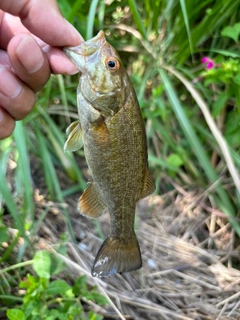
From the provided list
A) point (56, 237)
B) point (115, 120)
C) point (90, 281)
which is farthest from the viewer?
point (56, 237)

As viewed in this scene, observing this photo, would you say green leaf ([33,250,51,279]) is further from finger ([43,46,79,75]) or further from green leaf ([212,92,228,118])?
green leaf ([212,92,228,118])

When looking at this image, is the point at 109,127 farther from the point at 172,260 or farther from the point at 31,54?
the point at 172,260

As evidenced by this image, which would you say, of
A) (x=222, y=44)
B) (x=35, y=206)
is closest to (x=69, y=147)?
(x=35, y=206)

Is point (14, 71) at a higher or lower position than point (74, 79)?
higher

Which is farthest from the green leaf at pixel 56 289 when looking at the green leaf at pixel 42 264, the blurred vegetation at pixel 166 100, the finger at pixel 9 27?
the finger at pixel 9 27

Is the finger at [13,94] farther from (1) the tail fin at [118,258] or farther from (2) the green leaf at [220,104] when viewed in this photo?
(2) the green leaf at [220,104]

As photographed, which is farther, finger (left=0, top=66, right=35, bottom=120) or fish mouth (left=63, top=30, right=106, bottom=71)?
finger (left=0, top=66, right=35, bottom=120)

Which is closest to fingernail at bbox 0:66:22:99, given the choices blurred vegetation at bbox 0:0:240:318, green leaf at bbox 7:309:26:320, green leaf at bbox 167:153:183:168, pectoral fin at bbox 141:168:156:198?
pectoral fin at bbox 141:168:156:198

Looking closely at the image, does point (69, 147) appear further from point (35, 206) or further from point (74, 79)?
point (74, 79)
